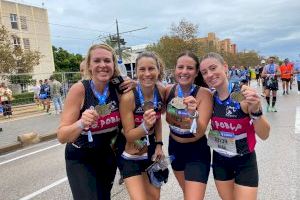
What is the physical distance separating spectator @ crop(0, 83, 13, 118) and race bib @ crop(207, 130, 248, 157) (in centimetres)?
1223

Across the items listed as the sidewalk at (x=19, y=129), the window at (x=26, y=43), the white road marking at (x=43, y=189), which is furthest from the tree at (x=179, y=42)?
the white road marking at (x=43, y=189)

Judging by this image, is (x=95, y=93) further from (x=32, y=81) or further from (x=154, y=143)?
(x=32, y=81)

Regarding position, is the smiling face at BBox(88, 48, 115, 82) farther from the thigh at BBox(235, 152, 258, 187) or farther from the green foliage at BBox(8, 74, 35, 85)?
the green foliage at BBox(8, 74, 35, 85)

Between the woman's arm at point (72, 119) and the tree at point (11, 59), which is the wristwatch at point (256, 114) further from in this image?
the tree at point (11, 59)

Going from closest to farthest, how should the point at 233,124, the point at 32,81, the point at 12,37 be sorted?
the point at 233,124
the point at 32,81
the point at 12,37

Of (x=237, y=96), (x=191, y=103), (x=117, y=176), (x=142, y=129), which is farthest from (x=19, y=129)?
(x=237, y=96)

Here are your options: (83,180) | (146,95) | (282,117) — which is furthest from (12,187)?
(282,117)

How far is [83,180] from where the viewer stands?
10.8ft

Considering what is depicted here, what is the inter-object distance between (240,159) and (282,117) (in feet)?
27.6

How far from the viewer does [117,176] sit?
610 centimetres

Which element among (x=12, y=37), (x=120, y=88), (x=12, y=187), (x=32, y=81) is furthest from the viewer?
(x=12, y=37)

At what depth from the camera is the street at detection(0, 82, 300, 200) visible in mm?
5051

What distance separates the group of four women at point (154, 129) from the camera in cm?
326

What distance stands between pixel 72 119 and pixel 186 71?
119cm
